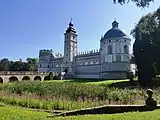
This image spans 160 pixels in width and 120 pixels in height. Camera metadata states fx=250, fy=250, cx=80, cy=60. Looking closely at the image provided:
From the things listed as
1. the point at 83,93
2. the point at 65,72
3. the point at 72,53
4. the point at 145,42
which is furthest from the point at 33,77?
the point at 83,93

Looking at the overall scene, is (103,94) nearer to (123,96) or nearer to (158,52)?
(123,96)

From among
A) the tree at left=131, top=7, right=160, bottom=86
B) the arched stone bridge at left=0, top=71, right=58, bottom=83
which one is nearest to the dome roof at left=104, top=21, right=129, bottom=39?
the arched stone bridge at left=0, top=71, right=58, bottom=83

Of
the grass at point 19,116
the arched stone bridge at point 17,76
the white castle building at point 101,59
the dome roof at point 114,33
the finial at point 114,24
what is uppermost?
the finial at point 114,24

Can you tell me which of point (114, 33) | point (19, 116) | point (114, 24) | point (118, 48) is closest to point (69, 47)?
point (114, 24)

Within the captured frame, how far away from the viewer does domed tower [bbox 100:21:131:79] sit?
67375 millimetres

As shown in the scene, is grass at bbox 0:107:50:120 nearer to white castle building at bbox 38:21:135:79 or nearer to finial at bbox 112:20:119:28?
white castle building at bbox 38:21:135:79

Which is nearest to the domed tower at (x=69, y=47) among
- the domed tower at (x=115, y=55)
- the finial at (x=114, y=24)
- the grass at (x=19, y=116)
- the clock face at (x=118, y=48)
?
the domed tower at (x=115, y=55)

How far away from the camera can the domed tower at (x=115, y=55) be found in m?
67.4

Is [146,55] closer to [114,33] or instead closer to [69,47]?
[114,33]

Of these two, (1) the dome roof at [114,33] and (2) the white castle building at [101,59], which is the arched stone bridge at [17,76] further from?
(1) the dome roof at [114,33]

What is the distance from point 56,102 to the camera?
14789mm

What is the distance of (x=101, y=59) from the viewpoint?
74.2 meters

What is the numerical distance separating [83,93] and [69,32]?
69.5m

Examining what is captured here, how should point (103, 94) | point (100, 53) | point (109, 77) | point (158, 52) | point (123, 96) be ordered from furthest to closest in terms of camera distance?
1. point (100, 53)
2. point (109, 77)
3. point (158, 52)
4. point (103, 94)
5. point (123, 96)
